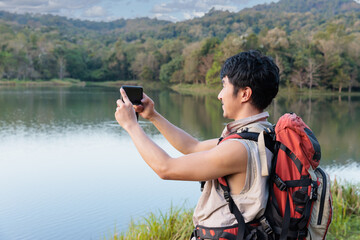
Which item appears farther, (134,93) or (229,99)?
(134,93)

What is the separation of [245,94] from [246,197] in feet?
1.06

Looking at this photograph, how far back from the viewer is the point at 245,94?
1.23 metres

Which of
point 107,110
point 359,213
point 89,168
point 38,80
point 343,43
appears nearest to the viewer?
point 359,213

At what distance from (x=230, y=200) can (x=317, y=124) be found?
45.5ft

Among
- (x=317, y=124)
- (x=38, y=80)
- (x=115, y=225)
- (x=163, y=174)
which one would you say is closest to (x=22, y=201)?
(x=115, y=225)

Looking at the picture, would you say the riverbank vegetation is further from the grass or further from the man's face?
the man's face

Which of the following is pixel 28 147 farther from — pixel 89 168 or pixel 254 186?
pixel 254 186

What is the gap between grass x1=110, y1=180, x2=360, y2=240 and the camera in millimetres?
3146

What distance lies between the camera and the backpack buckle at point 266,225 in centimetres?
119

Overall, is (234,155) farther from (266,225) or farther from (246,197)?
(266,225)

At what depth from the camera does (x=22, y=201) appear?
574 centimetres

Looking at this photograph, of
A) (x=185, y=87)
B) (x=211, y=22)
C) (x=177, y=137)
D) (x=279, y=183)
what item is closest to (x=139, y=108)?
(x=177, y=137)

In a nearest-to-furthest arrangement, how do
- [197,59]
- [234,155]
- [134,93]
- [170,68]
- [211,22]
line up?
[234,155] < [134,93] < [197,59] < [170,68] < [211,22]

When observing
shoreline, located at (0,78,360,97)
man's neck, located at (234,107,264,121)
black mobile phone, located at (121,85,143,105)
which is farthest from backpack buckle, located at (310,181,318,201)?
shoreline, located at (0,78,360,97)
